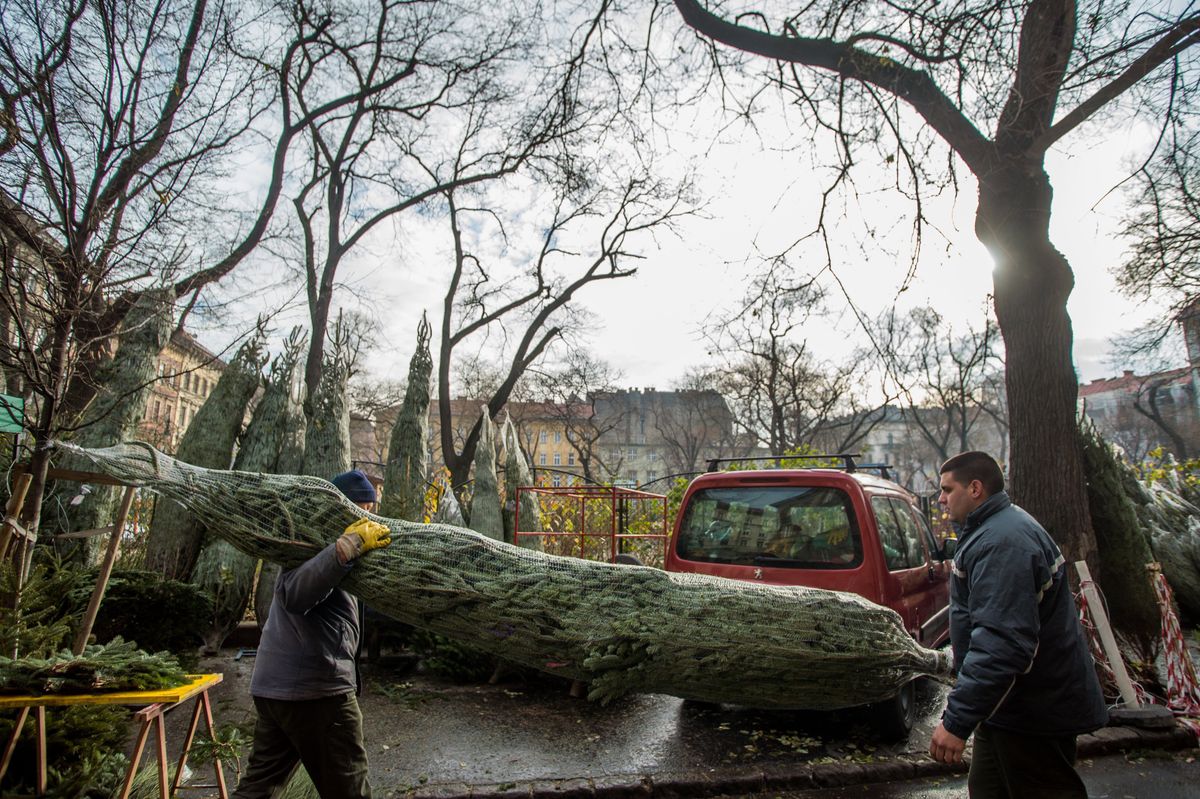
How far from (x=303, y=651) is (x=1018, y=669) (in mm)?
2776

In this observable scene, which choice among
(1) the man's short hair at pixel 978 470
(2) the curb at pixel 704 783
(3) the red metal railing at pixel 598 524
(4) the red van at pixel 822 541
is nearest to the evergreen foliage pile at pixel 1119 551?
(4) the red van at pixel 822 541

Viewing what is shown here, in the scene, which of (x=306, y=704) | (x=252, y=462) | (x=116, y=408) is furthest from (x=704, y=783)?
(x=116, y=408)

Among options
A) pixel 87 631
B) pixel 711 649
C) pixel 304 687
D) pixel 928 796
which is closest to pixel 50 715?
pixel 87 631

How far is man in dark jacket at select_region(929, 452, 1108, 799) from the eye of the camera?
247 centimetres

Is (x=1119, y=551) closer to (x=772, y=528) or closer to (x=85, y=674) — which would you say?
(x=772, y=528)

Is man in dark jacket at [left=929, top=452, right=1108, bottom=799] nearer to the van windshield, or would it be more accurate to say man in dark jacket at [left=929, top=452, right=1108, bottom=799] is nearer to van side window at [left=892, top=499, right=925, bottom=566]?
the van windshield

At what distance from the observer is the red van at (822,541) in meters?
5.01

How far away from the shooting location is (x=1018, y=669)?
2.46m

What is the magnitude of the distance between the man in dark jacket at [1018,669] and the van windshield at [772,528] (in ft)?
7.63

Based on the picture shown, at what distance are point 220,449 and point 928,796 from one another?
814 cm

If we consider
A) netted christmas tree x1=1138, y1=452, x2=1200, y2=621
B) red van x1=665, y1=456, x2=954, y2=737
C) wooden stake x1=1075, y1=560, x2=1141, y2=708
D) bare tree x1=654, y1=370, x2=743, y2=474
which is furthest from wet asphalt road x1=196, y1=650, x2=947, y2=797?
bare tree x1=654, y1=370, x2=743, y2=474

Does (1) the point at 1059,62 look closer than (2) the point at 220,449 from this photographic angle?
Yes

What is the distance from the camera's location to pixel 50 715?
3268mm

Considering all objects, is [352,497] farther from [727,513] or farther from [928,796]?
[928,796]
